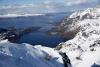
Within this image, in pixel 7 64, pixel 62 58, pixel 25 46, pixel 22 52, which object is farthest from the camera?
pixel 62 58

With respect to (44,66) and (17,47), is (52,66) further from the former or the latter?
(17,47)

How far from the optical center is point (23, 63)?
30750mm

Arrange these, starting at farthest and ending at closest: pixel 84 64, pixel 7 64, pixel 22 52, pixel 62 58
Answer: pixel 84 64
pixel 62 58
pixel 22 52
pixel 7 64

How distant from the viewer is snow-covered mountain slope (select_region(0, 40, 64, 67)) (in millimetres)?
30469

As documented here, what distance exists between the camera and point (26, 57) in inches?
1252

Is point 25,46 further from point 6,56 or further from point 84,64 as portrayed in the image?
point 84,64

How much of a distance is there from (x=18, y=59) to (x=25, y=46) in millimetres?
3990

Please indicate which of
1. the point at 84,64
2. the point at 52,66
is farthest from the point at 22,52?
the point at 84,64

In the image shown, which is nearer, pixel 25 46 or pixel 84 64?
pixel 25 46

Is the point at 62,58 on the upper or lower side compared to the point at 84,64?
upper

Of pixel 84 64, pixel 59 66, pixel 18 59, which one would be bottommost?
pixel 84 64

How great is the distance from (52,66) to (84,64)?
175ft

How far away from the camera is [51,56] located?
34.6 meters

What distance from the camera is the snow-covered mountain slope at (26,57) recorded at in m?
30.5
